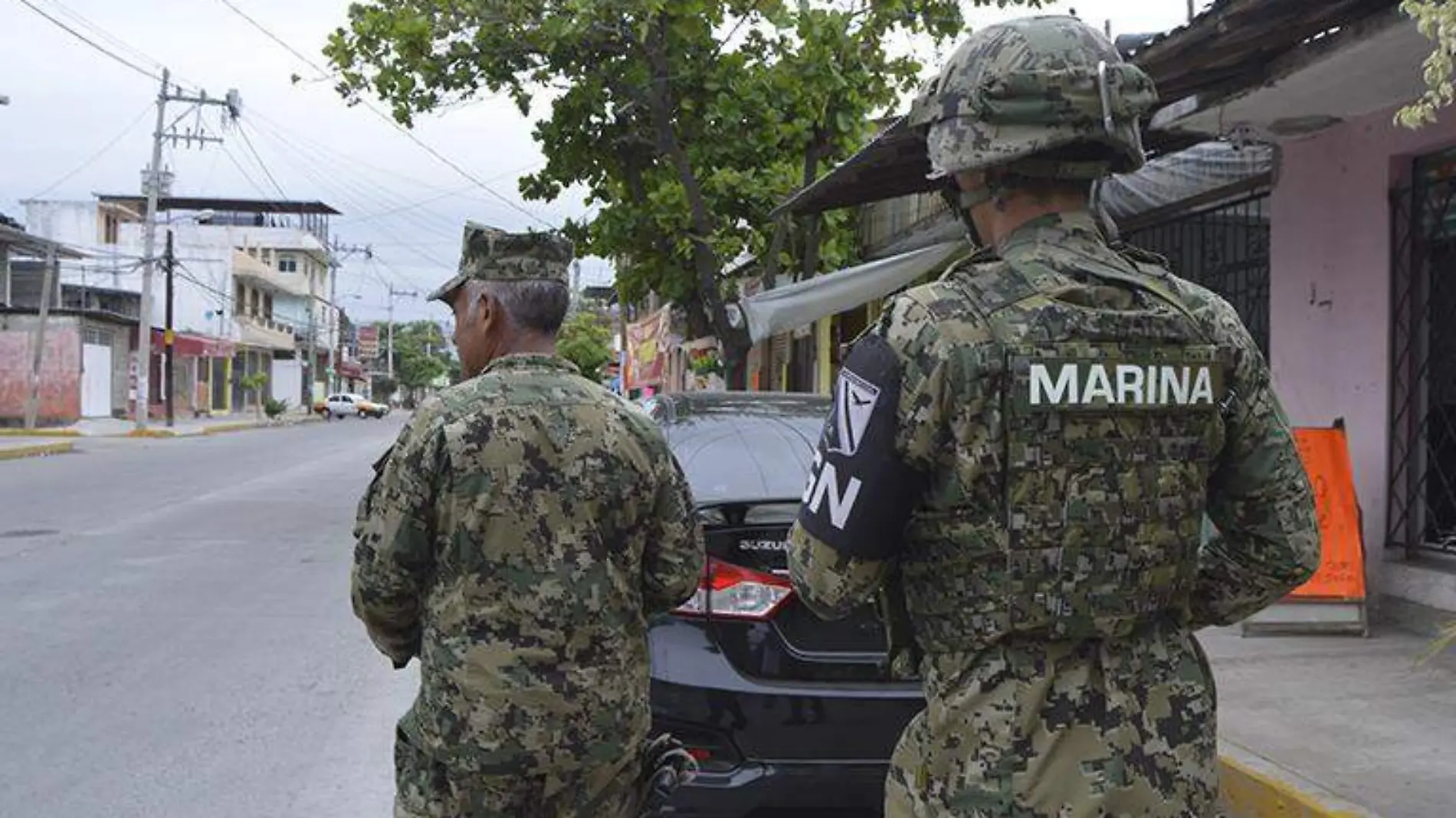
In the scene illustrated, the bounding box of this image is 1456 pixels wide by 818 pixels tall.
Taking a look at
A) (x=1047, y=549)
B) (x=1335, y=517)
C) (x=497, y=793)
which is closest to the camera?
(x=1047, y=549)

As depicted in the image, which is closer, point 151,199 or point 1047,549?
point 1047,549

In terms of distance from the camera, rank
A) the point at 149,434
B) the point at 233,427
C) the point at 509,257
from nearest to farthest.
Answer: the point at 509,257
the point at 149,434
the point at 233,427

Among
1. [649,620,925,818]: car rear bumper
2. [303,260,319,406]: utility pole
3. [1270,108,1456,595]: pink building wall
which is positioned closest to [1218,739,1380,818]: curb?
[649,620,925,818]: car rear bumper

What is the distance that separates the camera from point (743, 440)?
4.15 meters

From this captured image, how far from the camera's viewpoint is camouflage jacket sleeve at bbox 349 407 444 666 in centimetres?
218

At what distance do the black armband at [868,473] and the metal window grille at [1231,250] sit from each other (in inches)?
245

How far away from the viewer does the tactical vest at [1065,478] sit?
155 centimetres

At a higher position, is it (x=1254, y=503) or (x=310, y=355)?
(x=310, y=355)

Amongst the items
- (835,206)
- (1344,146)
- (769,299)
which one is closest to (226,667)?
(769,299)

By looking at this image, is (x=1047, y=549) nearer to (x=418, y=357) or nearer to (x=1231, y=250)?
(x=1231, y=250)

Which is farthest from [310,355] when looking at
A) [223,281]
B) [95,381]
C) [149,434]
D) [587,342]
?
[149,434]

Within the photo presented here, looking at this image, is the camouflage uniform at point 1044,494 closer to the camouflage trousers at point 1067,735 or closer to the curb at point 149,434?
the camouflage trousers at point 1067,735

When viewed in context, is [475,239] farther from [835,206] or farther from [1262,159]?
[835,206]

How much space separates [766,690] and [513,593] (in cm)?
130
